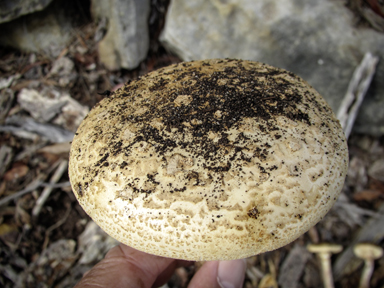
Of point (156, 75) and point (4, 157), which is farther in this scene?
point (4, 157)

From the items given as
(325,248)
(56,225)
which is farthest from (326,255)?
(56,225)

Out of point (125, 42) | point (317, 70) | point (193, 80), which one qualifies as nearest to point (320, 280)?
point (317, 70)

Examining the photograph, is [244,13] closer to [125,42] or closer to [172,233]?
[125,42]

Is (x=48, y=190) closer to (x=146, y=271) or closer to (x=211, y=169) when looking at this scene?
(x=146, y=271)

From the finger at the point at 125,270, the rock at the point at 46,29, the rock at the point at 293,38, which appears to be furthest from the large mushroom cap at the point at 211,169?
the rock at the point at 46,29

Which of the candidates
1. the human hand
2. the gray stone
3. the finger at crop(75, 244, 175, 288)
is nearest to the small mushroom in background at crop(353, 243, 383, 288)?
the human hand

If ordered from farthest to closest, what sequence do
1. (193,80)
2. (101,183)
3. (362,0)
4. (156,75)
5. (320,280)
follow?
(362,0), (320,280), (156,75), (193,80), (101,183)

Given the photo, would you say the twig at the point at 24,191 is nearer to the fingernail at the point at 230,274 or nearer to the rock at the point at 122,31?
the rock at the point at 122,31
